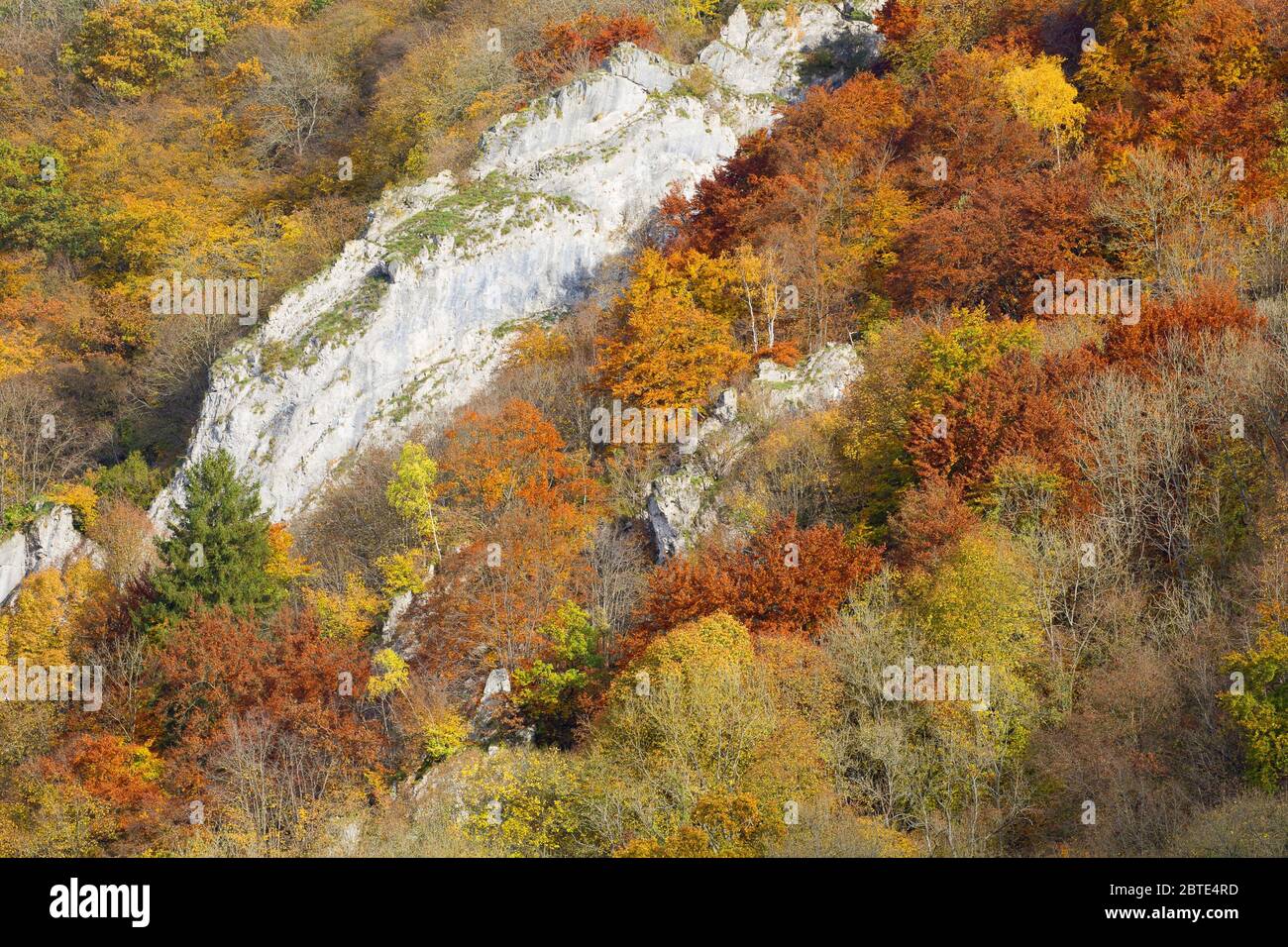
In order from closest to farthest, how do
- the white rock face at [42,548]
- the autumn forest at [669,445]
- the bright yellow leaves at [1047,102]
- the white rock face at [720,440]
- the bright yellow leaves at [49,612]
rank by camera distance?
the autumn forest at [669,445] → the white rock face at [720,440] → the bright yellow leaves at [49,612] → the white rock face at [42,548] → the bright yellow leaves at [1047,102]

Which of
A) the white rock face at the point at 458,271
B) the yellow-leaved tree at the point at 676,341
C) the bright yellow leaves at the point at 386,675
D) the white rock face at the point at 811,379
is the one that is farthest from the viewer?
the white rock face at the point at 458,271

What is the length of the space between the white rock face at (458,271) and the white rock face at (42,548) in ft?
10.9

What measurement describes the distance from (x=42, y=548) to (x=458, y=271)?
1971cm

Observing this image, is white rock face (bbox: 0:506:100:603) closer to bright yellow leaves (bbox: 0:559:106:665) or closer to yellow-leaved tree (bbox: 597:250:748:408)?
bright yellow leaves (bbox: 0:559:106:665)

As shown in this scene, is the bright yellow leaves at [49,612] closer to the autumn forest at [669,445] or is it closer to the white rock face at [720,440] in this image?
the autumn forest at [669,445]

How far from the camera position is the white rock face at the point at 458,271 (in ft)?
141

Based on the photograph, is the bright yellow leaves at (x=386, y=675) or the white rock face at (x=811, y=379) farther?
the white rock face at (x=811, y=379)

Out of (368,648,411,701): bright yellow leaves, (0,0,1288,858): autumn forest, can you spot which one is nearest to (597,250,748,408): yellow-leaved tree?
(0,0,1288,858): autumn forest

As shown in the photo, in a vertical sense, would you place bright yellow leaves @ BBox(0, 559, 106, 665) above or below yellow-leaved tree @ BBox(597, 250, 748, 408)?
below

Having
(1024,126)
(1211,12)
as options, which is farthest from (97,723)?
(1211,12)

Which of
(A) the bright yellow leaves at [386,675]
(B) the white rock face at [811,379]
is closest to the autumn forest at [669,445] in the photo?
(B) the white rock face at [811,379]

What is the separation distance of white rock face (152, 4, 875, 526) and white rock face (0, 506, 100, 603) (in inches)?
131

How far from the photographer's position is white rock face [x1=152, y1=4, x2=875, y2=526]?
43.0m

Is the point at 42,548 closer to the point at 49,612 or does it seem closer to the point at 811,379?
the point at 49,612
